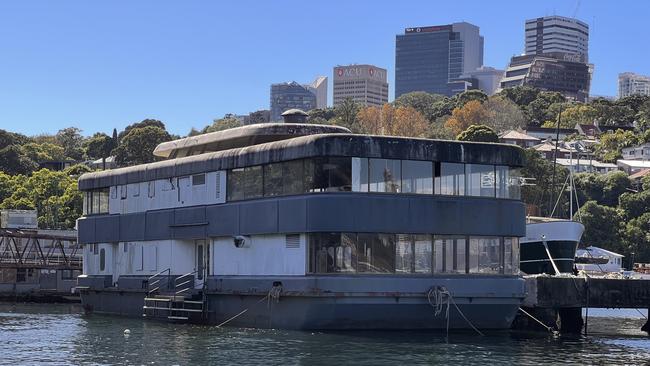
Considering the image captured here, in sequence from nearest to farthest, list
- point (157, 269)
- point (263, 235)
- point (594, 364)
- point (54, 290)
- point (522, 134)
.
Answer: point (594, 364) < point (263, 235) < point (157, 269) < point (54, 290) < point (522, 134)

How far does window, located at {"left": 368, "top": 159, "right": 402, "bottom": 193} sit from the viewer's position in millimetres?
39688

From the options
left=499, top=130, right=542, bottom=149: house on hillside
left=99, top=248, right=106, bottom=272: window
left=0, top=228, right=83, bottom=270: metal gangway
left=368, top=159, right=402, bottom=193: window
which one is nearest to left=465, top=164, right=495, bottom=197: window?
left=368, top=159, right=402, bottom=193: window

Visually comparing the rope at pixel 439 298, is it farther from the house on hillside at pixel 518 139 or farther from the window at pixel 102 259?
the house on hillside at pixel 518 139

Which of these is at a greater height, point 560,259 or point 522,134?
point 522,134

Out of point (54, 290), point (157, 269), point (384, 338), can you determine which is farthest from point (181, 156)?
point (54, 290)

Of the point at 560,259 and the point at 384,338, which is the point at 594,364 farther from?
the point at 560,259

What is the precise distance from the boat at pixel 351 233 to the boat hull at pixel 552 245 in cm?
1282

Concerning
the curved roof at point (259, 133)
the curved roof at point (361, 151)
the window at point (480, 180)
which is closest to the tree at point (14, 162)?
the curved roof at point (259, 133)

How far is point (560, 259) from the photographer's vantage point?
54.6 meters

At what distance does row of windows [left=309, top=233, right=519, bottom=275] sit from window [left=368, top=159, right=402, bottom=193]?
5.68 ft

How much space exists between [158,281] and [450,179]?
50.1 ft

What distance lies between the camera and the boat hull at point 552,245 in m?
54.7

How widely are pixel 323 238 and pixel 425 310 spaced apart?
15.3 ft

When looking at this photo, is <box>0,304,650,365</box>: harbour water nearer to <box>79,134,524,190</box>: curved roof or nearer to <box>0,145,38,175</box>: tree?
<box>79,134,524,190</box>: curved roof
